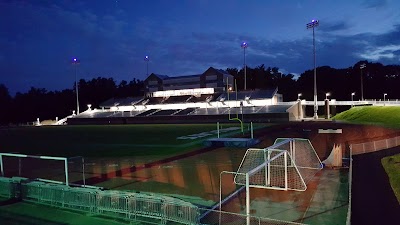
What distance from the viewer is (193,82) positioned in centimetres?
7988

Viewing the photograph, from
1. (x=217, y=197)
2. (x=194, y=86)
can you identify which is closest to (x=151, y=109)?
(x=194, y=86)

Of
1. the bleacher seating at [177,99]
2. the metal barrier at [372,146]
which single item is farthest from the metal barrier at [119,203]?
the bleacher seating at [177,99]

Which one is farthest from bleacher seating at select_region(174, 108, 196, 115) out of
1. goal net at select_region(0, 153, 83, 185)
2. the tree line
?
goal net at select_region(0, 153, 83, 185)

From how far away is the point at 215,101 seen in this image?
70250mm

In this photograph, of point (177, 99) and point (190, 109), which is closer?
point (190, 109)

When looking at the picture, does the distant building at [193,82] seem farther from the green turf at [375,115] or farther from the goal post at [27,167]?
the goal post at [27,167]

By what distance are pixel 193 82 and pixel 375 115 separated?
42.1 meters

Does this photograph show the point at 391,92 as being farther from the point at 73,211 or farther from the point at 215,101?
the point at 73,211

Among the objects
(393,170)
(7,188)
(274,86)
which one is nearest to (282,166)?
(393,170)

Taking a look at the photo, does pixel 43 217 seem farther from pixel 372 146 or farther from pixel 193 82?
pixel 193 82

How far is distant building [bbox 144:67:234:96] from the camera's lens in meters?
77.0

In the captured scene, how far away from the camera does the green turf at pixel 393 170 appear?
12081 mm

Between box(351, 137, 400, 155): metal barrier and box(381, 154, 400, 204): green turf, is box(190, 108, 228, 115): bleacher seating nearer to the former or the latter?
box(351, 137, 400, 155): metal barrier

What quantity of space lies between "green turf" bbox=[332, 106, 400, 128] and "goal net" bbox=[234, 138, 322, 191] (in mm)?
29504
